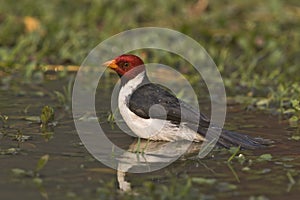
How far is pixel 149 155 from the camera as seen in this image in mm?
5875

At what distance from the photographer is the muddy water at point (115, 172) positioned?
4.83 meters

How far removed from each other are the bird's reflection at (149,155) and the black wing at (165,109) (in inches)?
8.3

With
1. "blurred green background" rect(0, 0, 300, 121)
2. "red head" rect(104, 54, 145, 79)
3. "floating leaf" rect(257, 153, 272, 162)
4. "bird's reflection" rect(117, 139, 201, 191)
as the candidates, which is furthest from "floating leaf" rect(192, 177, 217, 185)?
"blurred green background" rect(0, 0, 300, 121)

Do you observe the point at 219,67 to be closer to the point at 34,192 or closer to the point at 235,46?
the point at 235,46

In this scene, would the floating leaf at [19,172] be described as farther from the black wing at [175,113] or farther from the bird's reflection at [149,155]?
the black wing at [175,113]

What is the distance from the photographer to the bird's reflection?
5.37 m

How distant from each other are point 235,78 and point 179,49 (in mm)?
1166

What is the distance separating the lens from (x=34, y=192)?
4750 millimetres

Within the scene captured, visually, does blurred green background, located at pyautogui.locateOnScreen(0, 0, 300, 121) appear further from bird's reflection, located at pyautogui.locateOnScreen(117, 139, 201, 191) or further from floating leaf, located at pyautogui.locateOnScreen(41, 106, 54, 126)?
floating leaf, located at pyautogui.locateOnScreen(41, 106, 54, 126)

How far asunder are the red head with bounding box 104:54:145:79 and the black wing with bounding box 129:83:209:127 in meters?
0.36

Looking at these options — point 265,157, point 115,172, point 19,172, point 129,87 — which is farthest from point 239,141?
point 19,172

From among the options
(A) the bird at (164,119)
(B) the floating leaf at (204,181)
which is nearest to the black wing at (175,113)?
(A) the bird at (164,119)

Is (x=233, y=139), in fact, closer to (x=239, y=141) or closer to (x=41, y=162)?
(x=239, y=141)

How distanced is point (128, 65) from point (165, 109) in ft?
2.34
